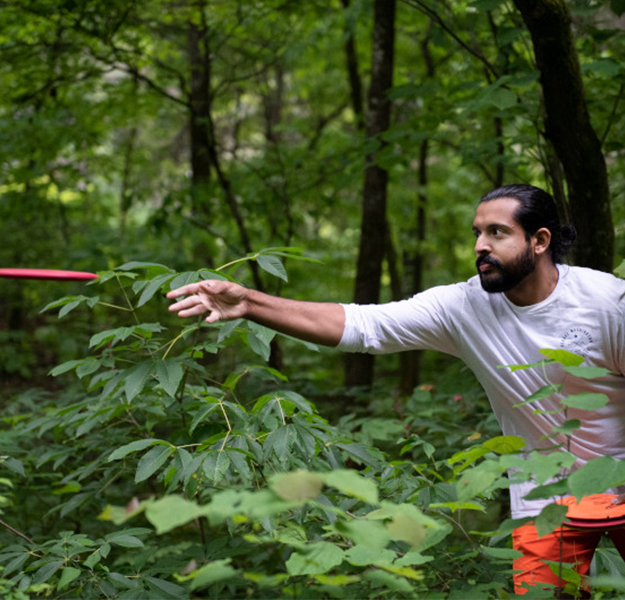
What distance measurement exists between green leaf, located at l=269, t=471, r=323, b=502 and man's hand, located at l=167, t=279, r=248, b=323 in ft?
3.11

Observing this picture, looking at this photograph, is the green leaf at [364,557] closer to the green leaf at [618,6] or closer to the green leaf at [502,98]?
the green leaf at [502,98]

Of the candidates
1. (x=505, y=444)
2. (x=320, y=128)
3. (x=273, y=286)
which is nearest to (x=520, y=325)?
(x=505, y=444)

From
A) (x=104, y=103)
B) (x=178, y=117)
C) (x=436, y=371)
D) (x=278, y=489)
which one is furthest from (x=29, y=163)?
(x=278, y=489)

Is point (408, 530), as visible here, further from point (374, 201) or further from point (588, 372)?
point (374, 201)

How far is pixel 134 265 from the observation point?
2303 millimetres

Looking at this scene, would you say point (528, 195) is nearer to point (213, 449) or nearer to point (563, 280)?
point (563, 280)

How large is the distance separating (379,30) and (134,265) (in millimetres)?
3713

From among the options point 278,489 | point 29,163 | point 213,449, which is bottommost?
point 213,449

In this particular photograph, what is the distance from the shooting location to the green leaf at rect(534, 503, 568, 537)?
1.58 metres

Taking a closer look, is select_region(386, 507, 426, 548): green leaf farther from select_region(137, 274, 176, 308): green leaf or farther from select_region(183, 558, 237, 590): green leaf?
select_region(137, 274, 176, 308): green leaf

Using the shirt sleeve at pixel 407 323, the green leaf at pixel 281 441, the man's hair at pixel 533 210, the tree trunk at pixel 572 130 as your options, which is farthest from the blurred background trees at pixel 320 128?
the green leaf at pixel 281 441

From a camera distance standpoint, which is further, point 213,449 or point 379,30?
point 379,30

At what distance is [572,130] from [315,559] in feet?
8.74

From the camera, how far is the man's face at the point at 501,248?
246 cm
